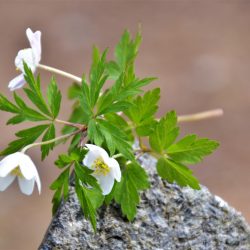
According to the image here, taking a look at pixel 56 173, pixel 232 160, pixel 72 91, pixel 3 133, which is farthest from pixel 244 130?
pixel 72 91

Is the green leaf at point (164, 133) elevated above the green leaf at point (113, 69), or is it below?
below

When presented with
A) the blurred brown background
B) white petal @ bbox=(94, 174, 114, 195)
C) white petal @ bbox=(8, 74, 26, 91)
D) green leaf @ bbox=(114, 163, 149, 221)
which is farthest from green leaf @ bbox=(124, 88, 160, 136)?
the blurred brown background

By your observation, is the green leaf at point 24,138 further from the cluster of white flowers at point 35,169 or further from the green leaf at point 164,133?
the green leaf at point 164,133

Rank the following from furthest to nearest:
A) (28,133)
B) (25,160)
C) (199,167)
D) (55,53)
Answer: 1. (55,53)
2. (199,167)
3. (28,133)
4. (25,160)

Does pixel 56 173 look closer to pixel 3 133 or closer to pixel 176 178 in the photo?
pixel 3 133

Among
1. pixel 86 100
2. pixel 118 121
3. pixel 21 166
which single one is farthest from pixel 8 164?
pixel 118 121

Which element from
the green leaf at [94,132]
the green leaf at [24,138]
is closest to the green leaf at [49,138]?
the green leaf at [24,138]
